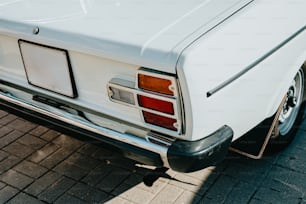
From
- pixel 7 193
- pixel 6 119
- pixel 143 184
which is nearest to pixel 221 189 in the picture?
pixel 143 184

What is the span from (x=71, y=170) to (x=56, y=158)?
21 centimetres

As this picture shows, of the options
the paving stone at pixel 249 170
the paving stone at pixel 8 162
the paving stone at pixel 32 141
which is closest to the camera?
the paving stone at pixel 249 170

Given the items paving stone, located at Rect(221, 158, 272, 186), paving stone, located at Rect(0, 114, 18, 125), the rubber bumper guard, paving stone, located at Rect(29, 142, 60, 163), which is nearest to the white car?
the rubber bumper guard

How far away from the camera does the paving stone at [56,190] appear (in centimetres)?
276

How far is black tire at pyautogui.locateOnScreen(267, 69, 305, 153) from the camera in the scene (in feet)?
9.48

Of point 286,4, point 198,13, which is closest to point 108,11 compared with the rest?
point 198,13

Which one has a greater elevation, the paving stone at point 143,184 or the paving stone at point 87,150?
the paving stone at point 87,150

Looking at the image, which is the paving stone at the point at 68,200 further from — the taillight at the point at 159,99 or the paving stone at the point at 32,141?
the taillight at the point at 159,99

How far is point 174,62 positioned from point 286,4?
0.86 meters

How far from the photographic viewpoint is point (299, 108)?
3.10 meters

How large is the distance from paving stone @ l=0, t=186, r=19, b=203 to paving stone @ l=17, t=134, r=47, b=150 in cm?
49

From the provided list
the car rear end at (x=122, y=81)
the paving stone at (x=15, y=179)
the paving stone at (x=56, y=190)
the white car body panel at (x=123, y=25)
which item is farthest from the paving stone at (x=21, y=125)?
the white car body panel at (x=123, y=25)

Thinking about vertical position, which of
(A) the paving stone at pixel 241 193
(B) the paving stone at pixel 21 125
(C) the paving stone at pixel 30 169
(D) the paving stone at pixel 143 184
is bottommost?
(A) the paving stone at pixel 241 193

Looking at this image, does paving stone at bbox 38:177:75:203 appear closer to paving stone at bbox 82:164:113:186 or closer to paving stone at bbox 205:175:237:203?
paving stone at bbox 82:164:113:186
